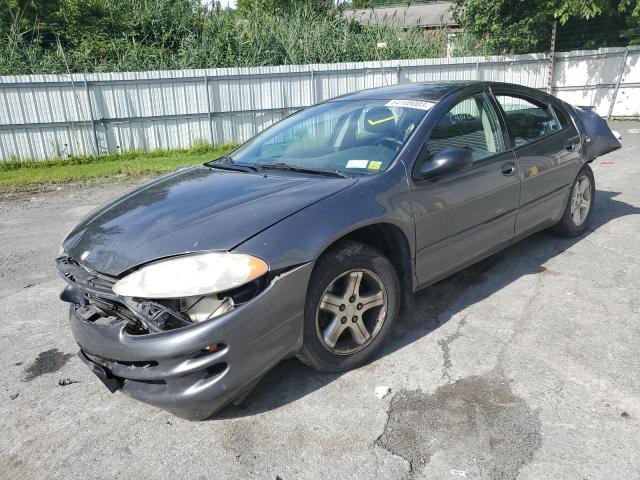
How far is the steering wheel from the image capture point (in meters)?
3.38

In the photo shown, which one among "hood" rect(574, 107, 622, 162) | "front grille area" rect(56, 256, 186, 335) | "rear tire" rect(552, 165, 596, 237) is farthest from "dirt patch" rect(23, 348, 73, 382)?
"hood" rect(574, 107, 622, 162)

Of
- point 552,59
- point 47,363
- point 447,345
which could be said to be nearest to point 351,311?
point 447,345

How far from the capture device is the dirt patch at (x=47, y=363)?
3283 mm

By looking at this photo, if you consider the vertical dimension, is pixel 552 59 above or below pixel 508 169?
above

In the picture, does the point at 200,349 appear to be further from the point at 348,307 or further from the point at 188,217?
the point at 348,307

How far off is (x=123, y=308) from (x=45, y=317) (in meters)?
1.91

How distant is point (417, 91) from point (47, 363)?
3.13 m

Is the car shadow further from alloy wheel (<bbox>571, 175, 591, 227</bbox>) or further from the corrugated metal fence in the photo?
the corrugated metal fence

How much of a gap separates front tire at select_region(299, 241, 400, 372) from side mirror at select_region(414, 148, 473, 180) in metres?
0.60

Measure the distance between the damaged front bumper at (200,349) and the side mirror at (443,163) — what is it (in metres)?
1.10

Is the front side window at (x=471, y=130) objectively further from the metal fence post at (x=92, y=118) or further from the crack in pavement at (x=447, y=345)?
the metal fence post at (x=92, y=118)

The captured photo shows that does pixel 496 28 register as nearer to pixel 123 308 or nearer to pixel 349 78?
pixel 349 78

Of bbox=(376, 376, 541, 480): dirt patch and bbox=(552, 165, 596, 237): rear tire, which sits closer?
bbox=(376, 376, 541, 480): dirt patch

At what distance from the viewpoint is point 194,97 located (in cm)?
1318
